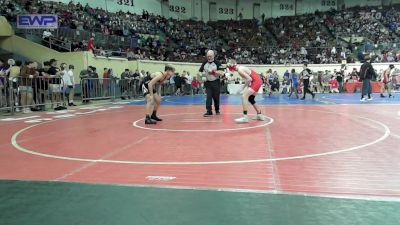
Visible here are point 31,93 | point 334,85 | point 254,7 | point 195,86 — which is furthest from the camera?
point 254,7

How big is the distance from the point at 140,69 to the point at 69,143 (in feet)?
68.5

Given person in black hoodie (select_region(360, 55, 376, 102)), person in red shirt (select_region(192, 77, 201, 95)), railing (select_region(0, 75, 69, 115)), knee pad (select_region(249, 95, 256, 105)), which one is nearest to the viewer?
knee pad (select_region(249, 95, 256, 105))

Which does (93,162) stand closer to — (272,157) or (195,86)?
(272,157)

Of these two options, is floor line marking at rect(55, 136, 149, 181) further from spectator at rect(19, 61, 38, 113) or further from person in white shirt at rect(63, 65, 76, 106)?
person in white shirt at rect(63, 65, 76, 106)

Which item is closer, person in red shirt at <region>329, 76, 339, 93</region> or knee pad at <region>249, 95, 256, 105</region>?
knee pad at <region>249, 95, 256, 105</region>

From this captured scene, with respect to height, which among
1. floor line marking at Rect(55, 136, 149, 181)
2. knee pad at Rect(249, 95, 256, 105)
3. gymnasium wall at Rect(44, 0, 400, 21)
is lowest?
floor line marking at Rect(55, 136, 149, 181)

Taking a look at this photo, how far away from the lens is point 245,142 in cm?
705

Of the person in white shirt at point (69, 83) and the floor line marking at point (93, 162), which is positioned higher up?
the person in white shirt at point (69, 83)

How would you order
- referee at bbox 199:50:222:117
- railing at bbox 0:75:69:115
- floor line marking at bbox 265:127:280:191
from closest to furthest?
floor line marking at bbox 265:127:280:191
referee at bbox 199:50:222:117
railing at bbox 0:75:69:115

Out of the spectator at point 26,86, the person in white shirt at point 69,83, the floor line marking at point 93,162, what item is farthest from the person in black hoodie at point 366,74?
the spectator at point 26,86

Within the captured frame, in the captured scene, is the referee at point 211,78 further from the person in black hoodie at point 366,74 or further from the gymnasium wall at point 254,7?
the gymnasium wall at point 254,7

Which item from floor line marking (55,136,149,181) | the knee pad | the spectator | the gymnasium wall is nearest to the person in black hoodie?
the knee pad

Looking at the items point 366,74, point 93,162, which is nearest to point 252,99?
point 93,162

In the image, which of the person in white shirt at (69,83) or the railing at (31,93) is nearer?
the railing at (31,93)
